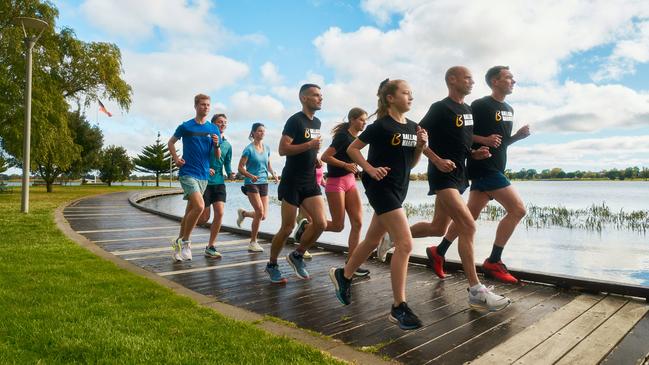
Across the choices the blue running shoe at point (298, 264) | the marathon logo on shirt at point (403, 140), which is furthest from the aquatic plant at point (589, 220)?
the marathon logo on shirt at point (403, 140)

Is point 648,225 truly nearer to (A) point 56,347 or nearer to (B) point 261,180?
(B) point 261,180

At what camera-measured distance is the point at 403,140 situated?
3537mm

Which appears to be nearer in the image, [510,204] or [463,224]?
[463,224]

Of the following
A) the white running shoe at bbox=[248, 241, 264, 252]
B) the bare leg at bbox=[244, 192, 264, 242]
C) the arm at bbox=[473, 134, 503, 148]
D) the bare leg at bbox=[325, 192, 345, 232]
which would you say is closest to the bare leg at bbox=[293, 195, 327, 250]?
the bare leg at bbox=[325, 192, 345, 232]

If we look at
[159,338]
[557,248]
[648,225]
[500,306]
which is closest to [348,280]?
[500,306]

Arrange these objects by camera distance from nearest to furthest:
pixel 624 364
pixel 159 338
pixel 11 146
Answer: pixel 624 364
pixel 159 338
pixel 11 146

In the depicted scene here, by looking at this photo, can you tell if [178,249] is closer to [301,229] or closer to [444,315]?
[301,229]

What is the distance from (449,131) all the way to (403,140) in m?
0.71

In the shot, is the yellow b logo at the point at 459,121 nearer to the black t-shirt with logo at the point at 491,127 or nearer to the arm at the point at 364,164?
the black t-shirt with logo at the point at 491,127

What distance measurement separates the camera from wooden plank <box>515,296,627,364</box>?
2777mm

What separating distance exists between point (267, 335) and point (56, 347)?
4.32ft

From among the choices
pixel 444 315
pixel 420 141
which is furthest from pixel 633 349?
pixel 420 141

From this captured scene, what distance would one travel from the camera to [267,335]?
3.08 metres

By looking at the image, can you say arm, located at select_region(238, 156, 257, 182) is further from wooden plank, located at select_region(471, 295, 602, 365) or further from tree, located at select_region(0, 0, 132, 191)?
tree, located at select_region(0, 0, 132, 191)
